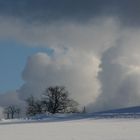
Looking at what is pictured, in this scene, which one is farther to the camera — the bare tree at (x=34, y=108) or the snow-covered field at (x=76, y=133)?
the bare tree at (x=34, y=108)

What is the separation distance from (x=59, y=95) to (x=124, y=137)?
65264 mm

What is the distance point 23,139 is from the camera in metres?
22.2

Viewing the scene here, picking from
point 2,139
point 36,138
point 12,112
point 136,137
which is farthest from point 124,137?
point 12,112

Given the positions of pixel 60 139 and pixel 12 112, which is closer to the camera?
pixel 60 139

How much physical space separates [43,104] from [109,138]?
64.8m

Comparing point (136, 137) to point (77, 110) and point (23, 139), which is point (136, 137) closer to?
point (23, 139)

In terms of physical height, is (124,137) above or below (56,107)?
below

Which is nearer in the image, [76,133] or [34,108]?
[76,133]

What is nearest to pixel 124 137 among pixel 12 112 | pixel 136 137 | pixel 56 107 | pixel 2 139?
pixel 136 137

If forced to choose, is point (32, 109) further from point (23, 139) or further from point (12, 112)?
point (23, 139)

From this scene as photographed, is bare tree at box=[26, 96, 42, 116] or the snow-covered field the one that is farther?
bare tree at box=[26, 96, 42, 116]

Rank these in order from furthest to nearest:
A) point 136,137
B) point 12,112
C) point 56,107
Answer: point 12,112
point 56,107
point 136,137

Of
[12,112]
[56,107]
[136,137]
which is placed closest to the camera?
[136,137]

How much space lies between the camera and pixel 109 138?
70.8 ft
